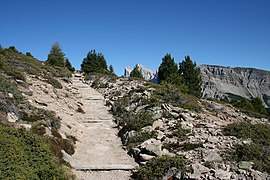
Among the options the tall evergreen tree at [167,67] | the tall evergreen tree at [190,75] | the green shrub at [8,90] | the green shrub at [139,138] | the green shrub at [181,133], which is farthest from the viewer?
the tall evergreen tree at [167,67]

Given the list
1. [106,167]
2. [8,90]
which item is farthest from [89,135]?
[8,90]

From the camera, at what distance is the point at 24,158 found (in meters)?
7.16

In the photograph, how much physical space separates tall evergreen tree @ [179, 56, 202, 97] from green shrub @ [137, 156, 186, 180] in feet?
104

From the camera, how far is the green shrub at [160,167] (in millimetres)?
8781

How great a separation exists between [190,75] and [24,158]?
37.3m

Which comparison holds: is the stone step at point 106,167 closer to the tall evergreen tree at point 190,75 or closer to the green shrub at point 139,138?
the green shrub at point 139,138

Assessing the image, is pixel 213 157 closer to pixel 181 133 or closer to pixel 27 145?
pixel 181 133

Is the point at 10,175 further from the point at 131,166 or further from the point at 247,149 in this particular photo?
the point at 247,149

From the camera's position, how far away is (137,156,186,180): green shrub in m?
8.78

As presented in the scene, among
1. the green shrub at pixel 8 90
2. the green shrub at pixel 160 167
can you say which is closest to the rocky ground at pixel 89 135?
the green shrub at pixel 160 167

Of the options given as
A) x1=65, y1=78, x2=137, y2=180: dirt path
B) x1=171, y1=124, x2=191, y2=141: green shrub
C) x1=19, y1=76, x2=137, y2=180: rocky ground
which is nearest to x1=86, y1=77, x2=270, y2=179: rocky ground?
x1=171, y1=124, x2=191, y2=141: green shrub

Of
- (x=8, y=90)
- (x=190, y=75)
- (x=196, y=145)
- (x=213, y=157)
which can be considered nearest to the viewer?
(x=213, y=157)

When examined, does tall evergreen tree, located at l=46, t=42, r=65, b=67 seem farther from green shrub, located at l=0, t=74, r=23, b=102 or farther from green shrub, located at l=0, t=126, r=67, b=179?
green shrub, located at l=0, t=126, r=67, b=179

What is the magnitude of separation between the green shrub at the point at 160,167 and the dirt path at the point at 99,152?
87 cm
